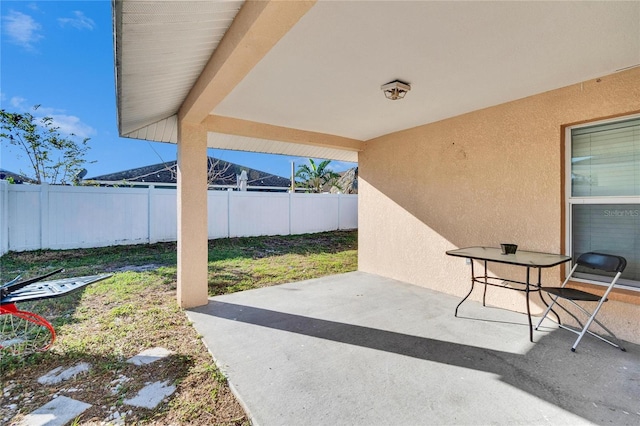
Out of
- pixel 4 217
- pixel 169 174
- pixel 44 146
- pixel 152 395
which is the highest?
pixel 169 174

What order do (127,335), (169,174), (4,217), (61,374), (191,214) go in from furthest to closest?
(169,174) → (4,217) → (191,214) → (127,335) → (61,374)

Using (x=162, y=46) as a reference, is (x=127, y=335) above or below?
below

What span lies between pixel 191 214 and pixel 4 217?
21.0 ft

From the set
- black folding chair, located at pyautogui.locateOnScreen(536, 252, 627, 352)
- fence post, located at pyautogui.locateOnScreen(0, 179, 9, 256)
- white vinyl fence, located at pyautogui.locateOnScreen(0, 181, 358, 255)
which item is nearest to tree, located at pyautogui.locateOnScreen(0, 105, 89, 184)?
white vinyl fence, located at pyautogui.locateOnScreen(0, 181, 358, 255)

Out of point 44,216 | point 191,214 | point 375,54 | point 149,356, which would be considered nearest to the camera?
point 375,54

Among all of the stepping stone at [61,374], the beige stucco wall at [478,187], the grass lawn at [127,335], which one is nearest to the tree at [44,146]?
the grass lawn at [127,335]

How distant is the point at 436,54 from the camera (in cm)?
274

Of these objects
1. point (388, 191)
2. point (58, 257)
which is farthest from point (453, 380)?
point (58, 257)

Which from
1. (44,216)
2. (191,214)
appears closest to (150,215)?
(44,216)

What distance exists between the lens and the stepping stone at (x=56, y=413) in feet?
6.65

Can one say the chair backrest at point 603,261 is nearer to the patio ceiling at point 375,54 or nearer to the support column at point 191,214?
the patio ceiling at point 375,54

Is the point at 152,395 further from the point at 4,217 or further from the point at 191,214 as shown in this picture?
the point at 4,217

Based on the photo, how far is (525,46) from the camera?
2.61 m

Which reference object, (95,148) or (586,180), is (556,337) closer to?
(586,180)
